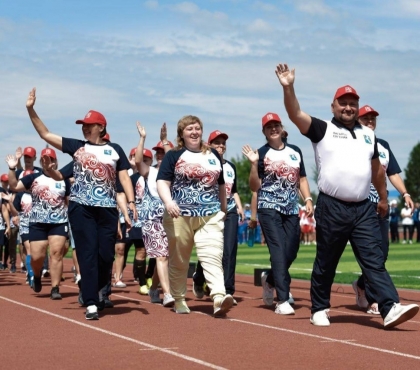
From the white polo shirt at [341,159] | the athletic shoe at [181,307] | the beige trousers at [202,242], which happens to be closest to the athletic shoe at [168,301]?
the athletic shoe at [181,307]

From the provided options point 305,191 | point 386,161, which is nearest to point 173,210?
point 305,191

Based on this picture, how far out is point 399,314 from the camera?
10383mm

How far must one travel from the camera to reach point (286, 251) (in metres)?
13.1

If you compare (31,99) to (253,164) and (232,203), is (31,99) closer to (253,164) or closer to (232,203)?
(253,164)

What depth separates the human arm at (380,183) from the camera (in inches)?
439

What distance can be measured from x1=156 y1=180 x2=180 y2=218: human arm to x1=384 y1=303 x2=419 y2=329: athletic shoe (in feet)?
8.48

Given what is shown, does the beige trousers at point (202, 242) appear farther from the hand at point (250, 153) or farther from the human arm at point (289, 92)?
the human arm at point (289, 92)

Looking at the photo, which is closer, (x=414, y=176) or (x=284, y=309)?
(x=284, y=309)

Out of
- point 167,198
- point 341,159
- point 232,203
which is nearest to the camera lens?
point 341,159

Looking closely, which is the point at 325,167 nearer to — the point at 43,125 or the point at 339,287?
the point at 43,125

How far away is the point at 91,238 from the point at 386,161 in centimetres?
366

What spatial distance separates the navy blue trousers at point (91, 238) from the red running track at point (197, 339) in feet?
1.29

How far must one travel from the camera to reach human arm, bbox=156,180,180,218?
1163cm

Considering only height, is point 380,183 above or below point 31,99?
below
